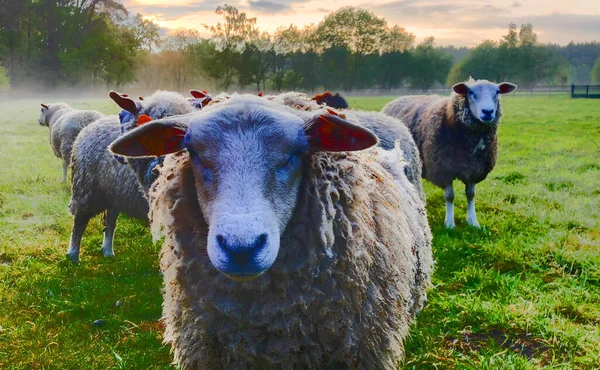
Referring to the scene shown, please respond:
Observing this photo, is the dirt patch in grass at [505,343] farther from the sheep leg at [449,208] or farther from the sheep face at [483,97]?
the sheep face at [483,97]

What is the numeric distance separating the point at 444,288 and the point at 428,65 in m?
16.8

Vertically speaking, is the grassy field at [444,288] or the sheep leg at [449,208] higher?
the sheep leg at [449,208]

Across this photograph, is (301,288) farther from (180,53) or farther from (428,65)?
(428,65)

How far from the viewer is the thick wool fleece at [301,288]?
70.1 inches

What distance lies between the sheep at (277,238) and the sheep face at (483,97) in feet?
13.3

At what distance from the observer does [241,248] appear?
1419 mm

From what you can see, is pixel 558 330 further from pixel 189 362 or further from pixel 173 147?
pixel 173 147

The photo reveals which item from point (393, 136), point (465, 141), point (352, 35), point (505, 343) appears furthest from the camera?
point (352, 35)

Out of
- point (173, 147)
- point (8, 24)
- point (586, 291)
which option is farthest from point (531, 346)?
point (8, 24)

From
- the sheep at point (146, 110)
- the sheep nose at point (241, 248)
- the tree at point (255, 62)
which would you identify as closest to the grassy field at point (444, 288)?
the sheep at point (146, 110)

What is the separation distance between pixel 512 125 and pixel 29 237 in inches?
561

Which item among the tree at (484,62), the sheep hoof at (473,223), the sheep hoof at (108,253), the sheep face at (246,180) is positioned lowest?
the sheep hoof at (108,253)

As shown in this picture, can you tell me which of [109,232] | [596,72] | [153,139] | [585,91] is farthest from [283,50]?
[596,72]

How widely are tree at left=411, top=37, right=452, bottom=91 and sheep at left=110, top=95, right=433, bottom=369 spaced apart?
17.4 metres
